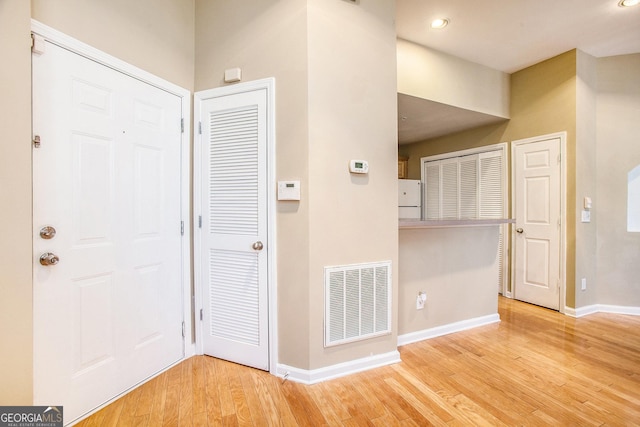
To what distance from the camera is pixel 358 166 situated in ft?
6.57

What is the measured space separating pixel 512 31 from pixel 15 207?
4.11m

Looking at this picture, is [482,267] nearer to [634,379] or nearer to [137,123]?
[634,379]

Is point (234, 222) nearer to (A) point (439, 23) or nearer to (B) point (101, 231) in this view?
(B) point (101, 231)

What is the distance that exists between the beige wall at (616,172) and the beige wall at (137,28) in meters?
4.49

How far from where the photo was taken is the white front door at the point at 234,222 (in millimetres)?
2012

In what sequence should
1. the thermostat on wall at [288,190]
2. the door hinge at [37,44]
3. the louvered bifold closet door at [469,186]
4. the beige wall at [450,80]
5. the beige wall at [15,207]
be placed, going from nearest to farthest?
1. the beige wall at [15,207]
2. the door hinge at [37,44]
3. the thermostat on wall at [288,190]
4. the beige wall at [450,80]
5. the louvered bifold closet door at [469,186]

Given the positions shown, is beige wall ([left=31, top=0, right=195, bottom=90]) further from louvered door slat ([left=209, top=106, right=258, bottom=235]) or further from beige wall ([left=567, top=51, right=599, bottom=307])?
beige wall ([left=567, top=51, right=599, bottom=307])

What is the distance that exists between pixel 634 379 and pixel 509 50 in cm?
325

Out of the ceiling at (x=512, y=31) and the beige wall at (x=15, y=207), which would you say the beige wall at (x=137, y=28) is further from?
the ceiling at (x=512, y=31)

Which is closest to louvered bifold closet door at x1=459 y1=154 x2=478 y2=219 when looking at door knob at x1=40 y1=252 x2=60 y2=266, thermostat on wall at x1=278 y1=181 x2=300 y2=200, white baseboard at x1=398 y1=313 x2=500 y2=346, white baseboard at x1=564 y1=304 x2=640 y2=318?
white baseboard at x1=564 y1=304 x2=640 y2=318

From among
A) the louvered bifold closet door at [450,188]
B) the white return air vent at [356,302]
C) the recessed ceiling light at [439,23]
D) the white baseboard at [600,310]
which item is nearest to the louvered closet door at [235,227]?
the white return air vent at [356,302]

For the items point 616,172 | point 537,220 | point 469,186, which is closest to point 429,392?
point 537,220

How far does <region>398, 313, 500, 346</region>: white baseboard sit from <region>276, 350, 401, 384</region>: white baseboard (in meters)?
0.45

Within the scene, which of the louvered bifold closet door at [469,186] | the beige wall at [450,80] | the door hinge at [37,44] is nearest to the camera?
the door hinge at [37,44]
